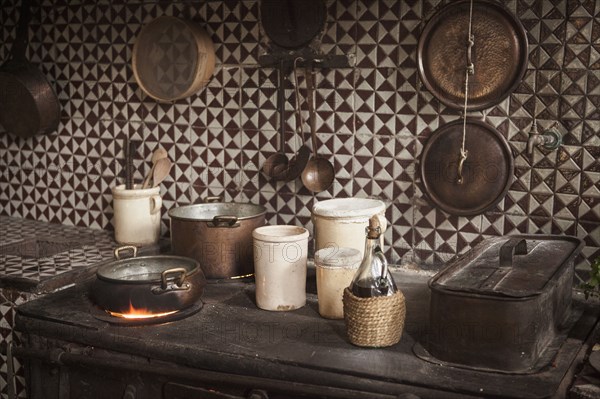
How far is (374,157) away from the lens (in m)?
2.95

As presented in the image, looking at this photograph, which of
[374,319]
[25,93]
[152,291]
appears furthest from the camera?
[25,93]

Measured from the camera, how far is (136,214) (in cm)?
320

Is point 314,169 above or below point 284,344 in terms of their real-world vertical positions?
above

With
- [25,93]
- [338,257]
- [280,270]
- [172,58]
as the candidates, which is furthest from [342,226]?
[25,93]

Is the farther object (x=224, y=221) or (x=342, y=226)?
(x=224, y=221)

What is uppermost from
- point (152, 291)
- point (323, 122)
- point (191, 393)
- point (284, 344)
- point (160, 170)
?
point (323, 122)

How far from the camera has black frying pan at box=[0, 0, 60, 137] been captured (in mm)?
3436

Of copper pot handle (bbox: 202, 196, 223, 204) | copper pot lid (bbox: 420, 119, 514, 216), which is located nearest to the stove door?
copper pot handle (bbox: 202, 196, 223, 204)

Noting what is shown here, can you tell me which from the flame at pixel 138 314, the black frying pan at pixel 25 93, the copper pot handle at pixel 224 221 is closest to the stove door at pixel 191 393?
the flame at pixel 138 314

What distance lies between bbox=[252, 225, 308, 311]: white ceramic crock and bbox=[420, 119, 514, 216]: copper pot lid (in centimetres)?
66

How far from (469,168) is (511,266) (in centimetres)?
66

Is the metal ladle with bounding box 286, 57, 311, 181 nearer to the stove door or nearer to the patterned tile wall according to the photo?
the patterned tile wall

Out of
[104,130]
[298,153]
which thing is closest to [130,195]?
[104,130]

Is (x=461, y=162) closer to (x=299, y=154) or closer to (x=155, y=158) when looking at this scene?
(x=299, y=154)
